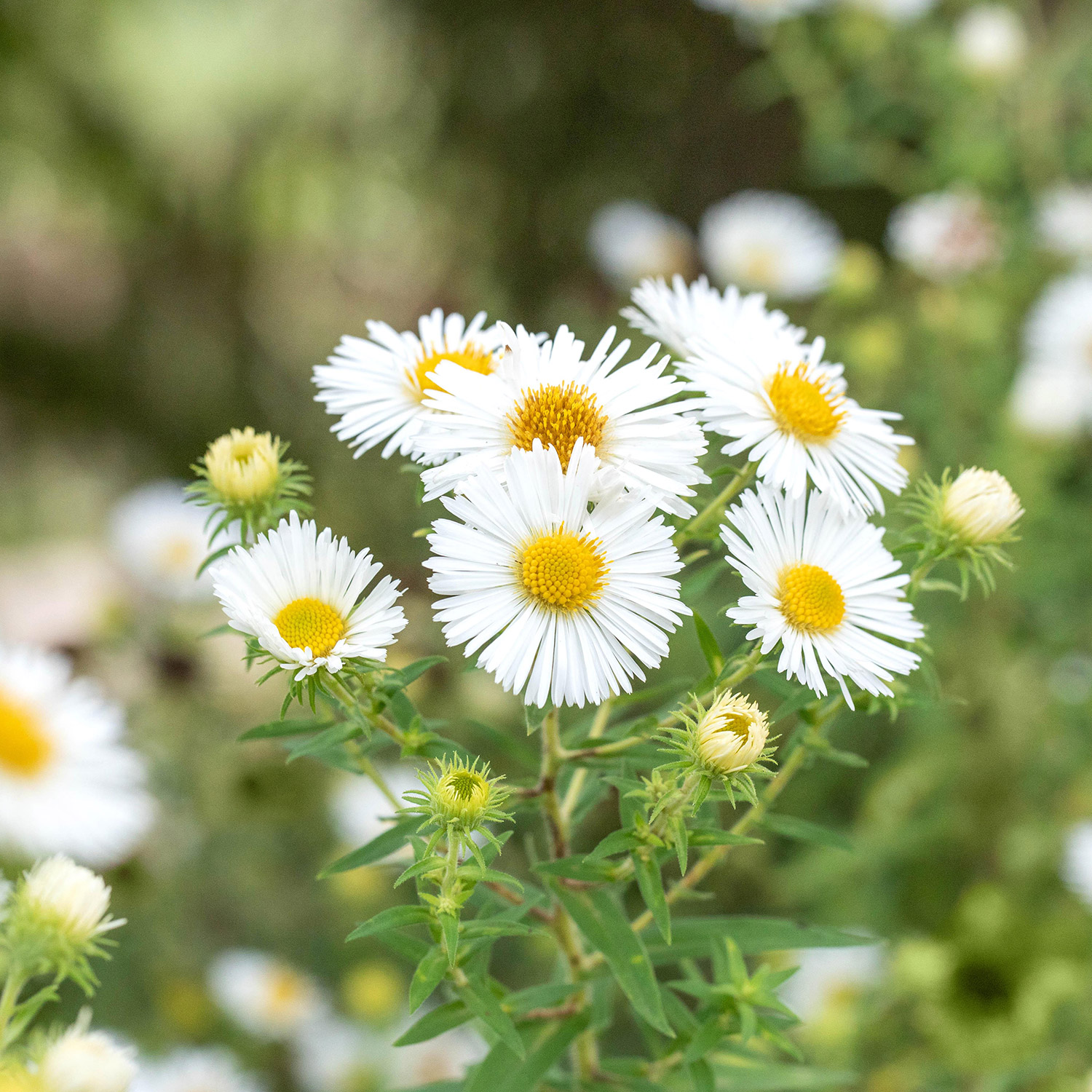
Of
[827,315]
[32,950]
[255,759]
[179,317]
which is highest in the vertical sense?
[179,317]

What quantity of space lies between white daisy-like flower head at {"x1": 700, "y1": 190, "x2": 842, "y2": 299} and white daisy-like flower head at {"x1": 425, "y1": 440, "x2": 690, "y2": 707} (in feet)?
4.86

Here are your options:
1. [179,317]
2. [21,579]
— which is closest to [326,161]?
[179,317]

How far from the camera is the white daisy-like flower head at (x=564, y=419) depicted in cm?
63

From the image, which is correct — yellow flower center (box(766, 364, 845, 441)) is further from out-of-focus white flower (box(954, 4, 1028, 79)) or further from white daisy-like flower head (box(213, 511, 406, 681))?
out-of-focus white flower (box(954, 4, 1028, 79))

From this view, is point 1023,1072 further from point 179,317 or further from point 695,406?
point 179,317

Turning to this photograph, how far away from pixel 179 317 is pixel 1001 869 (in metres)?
2.76

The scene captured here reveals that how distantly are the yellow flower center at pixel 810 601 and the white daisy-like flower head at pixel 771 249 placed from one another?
1.43 meters

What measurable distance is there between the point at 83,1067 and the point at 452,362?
0.48 m

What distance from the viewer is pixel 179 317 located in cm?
335

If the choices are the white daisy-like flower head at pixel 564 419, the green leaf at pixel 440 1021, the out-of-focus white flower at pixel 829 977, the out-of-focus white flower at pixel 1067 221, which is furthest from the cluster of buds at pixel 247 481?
the out-of-focus white flower at pixel 1067 221

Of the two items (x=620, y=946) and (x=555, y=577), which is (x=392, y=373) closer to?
(x=555, y=577)

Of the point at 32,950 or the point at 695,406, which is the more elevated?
the point at 695,406

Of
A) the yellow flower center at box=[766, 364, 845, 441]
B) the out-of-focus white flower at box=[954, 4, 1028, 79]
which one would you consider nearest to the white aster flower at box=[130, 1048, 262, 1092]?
the yellow flower center at box=[766, 364, 845, 441]

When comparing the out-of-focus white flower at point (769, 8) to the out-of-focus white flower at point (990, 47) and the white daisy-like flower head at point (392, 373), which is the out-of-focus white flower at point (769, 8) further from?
the white daisy-like flower head at point (392, 373)
